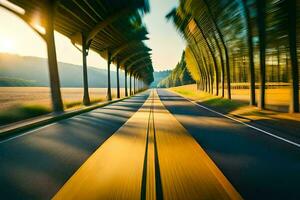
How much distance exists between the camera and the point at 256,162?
638 centimetres

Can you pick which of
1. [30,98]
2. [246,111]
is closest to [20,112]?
[246,111]

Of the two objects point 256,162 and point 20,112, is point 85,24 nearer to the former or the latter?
point 20,112

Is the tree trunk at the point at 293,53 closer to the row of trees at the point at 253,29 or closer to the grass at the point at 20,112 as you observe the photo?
the row of trees at the point at 253,29

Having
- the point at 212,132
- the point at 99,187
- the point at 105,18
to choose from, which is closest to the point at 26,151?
the point at 99,187

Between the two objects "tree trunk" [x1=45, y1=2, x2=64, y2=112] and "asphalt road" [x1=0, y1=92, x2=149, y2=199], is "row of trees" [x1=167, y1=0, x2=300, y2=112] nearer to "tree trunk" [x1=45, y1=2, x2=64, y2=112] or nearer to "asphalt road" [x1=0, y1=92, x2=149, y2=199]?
"asphalt road" [x1=0, y1=92, x2=149, y2=199]

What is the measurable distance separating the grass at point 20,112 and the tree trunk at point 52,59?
0.72 m

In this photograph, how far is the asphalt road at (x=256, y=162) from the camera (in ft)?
15.3

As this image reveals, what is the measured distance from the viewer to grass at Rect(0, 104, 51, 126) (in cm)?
1446

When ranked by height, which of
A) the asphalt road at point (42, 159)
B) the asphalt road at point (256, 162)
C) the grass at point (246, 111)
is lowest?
the asphalt road at point (256, 162)

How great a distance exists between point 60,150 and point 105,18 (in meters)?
21.8

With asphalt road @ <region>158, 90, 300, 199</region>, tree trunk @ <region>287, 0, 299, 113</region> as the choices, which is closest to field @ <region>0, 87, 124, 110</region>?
asphalt road @ <region>158, 90, 300, 199</region>

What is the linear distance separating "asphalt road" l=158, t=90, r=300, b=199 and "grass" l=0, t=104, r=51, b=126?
917 cm

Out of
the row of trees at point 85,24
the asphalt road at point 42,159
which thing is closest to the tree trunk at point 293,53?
the asphalt road at point 42,159

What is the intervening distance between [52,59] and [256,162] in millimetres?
16098
